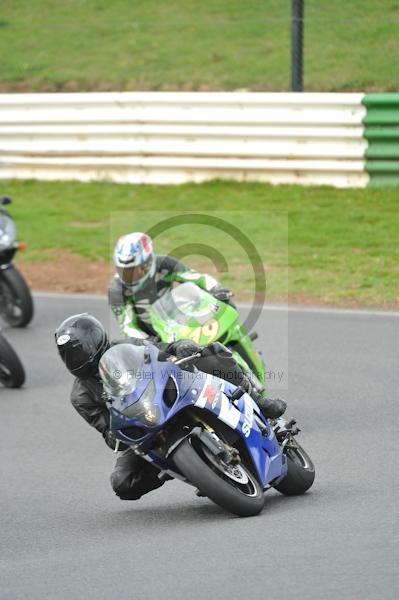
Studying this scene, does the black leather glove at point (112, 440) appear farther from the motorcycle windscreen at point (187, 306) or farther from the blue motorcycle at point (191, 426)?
the motorcycle windscreen at point (187, 306)

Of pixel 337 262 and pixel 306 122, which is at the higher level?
pixel 306 122

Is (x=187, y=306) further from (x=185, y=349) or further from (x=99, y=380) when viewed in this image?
(x=185, y=349)

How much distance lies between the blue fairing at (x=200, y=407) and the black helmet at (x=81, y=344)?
12.9 inches

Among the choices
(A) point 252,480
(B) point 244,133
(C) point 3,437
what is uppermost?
(B) point 244,133

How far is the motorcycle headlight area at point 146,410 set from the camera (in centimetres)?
597

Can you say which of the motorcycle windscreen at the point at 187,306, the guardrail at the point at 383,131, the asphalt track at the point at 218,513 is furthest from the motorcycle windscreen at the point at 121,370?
the guardrail at the point at 383,131

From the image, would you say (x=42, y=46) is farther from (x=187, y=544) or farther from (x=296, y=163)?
(x=187, y=544)

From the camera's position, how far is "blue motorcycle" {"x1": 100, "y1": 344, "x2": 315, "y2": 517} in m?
5.98

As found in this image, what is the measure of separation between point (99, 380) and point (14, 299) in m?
5.98

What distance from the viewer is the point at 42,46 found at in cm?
2008

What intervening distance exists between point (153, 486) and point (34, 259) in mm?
8761

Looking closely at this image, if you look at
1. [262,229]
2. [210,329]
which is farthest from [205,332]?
[262,229]

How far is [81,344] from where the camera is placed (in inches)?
252

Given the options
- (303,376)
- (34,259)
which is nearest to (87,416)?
(303,376)
